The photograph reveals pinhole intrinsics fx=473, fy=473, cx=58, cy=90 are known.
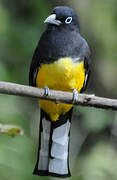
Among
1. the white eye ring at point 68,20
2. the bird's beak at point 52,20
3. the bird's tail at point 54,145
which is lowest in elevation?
the bird's tail at point 54,145

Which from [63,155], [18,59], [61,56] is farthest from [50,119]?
[18,59]

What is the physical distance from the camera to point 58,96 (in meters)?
4.46

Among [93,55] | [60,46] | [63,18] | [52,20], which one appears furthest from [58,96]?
[93,55]

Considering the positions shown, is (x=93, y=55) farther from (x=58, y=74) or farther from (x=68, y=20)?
(x=58, y=74)

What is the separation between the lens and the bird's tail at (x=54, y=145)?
561 cm

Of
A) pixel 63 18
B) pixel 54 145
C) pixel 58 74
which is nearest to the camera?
pixel 58 74

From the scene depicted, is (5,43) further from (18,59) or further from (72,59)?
(72,59)

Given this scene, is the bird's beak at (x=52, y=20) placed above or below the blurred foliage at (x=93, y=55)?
above

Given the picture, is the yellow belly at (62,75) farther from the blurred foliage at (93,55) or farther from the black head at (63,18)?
the blurred foliage at (93,55)

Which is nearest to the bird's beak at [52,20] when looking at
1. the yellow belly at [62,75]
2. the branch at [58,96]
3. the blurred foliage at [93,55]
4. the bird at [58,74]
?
the bird at [58,74]

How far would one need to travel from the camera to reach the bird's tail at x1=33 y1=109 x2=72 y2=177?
5.61 meters

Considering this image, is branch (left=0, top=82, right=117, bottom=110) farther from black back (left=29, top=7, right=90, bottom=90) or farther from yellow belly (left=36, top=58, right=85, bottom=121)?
black back (left=29, top=7, right=90, bottom=90)

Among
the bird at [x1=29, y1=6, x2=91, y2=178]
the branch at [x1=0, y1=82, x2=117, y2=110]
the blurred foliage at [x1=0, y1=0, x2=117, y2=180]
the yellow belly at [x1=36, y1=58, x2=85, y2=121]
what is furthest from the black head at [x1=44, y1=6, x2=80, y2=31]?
the blurred foliage at [x1=0, y1=0, x2=117, y2=180]

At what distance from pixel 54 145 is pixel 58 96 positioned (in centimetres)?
144
